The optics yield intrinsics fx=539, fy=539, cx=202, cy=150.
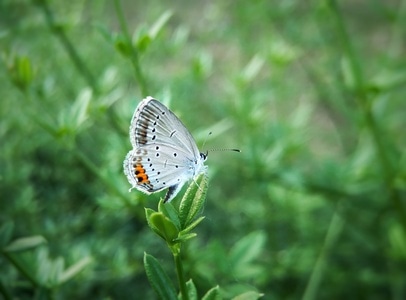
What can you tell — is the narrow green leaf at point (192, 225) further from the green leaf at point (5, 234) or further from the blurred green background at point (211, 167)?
the green leaf at point (5, 234)

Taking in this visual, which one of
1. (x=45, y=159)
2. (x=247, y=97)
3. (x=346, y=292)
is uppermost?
(x=45, y=159)

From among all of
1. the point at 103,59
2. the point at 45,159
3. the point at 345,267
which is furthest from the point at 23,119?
the point at 345,267

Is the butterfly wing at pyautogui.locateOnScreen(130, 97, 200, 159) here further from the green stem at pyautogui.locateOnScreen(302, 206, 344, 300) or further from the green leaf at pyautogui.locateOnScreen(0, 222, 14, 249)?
the green stem at pyautogui.locateOnScreen(302, 206, 344, 300)

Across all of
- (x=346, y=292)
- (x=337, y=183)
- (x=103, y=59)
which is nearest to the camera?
(x=337, y=183)

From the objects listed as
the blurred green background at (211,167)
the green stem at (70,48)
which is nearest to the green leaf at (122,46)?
the blurred green background at (211,167)

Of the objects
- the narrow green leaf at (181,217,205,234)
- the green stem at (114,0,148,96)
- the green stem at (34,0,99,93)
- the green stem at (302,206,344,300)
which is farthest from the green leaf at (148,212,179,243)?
the green stem at (302,206,344,300)

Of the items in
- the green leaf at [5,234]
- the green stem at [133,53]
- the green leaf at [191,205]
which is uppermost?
the green stem at [133,53]

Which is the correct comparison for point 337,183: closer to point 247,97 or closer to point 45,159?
point 247,97
